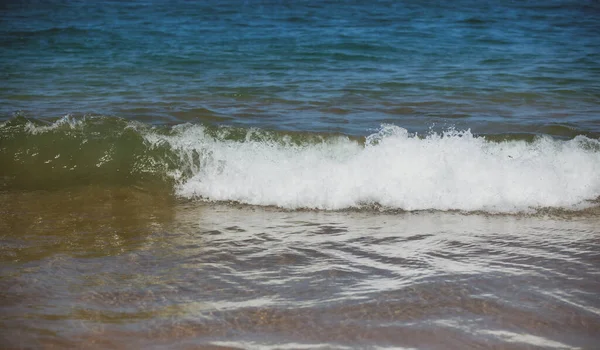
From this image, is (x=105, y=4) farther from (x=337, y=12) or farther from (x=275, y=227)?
(x=275, y=227)

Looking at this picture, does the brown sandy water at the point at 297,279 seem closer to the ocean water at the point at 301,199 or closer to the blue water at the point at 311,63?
the ocean water at the point at 301,199

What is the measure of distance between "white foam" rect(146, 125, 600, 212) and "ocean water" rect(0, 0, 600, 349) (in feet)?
0.08

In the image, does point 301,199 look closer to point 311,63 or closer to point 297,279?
point 297,279

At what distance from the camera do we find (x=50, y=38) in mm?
15172

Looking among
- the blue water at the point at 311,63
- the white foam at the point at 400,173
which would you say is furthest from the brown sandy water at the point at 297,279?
the blue water at the point at 311,63

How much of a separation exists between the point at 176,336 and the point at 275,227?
200 cm

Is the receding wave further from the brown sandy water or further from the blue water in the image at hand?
the blue water

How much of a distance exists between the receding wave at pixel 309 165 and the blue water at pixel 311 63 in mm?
974

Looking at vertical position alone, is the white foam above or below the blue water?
below

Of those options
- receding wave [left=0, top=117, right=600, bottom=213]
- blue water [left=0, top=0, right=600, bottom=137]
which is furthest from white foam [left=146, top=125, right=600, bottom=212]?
blue water [left=0, top=0, right=600, bottom=137]

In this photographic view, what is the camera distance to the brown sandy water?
3.10m

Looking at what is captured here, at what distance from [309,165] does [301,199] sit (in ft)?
2.25

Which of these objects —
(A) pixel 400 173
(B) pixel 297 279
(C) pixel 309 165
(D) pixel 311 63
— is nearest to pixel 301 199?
(C) pixel 309 165

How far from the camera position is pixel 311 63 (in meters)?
12.5
